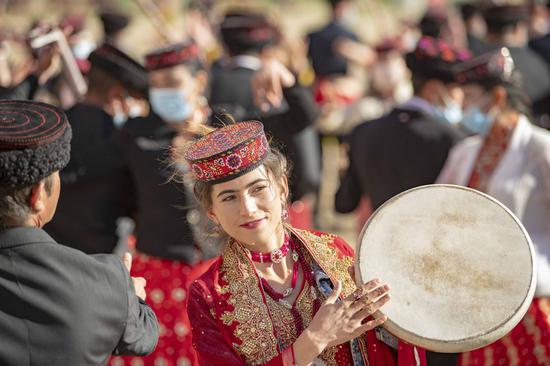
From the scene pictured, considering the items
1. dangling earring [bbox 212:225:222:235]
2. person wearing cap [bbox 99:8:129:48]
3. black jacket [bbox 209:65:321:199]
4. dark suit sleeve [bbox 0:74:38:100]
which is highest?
dangling earring [bbox 212:225:222:235]

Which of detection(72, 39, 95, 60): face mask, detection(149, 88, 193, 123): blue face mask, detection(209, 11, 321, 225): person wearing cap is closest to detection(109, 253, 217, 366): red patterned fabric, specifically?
detection(149, 88, 193, 123): blue face mask

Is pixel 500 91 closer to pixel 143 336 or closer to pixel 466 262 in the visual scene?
pixel 466 262

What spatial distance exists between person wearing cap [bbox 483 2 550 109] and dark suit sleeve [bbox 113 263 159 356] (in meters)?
4.90

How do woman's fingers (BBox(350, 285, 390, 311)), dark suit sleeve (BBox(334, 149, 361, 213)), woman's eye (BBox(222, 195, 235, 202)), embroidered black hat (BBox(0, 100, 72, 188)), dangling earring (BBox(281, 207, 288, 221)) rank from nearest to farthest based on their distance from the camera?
embroidered black hat (BBox(0, 100, 72, 188))
woman's fingers (BBox(350, 285, 390, 311))
woman's eye (BBox(222, 195, 235, 202))
dangling earring (BBox(281, 207, 288, 221))
dark suit sleeve (BBox(334, 149, 361, 213))

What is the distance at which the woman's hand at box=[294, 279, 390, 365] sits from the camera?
2348 mm

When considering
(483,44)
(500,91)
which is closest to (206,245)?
(500,91)

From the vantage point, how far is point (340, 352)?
104 inches

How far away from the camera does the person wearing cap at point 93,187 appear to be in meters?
4.36

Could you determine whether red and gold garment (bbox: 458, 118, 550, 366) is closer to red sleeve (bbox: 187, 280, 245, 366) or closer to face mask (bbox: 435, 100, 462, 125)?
face mask (bbox: 435, 100, 462, 125)

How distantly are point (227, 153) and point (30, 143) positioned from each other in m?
0.57

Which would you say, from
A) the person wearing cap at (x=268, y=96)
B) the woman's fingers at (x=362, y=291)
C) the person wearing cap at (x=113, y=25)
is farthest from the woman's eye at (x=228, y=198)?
the person wearing cap at (x=113, y=25)

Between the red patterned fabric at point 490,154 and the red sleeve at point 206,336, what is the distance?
1.66 metres

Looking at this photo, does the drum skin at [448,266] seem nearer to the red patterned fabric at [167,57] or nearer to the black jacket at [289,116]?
the black jacket at [289,116]

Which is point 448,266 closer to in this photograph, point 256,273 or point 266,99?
point 256,273
